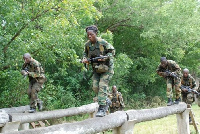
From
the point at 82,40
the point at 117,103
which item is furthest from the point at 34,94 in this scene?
the point at 82,40

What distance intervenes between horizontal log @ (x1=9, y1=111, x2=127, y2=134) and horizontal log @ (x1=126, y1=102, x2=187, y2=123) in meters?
0.35

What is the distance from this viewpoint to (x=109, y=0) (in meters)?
16.3

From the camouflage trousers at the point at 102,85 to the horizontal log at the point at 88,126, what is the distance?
38 cm

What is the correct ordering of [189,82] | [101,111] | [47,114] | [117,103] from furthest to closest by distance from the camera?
[117,103] → [189,82] → [47,114] → [101,111]

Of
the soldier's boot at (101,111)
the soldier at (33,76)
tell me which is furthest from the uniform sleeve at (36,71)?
the soldier's boot at (101,111)

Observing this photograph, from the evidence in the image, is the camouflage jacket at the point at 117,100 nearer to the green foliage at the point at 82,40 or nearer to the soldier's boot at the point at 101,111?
the green foliage at the point at 82,40

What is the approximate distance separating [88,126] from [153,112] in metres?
2.41

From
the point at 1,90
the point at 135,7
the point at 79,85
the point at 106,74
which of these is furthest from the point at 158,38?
the point at 106,74

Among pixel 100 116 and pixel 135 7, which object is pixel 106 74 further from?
pixel 135 7

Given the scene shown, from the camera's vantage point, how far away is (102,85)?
514cm

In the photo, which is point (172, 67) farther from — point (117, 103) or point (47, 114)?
point (117, 103)

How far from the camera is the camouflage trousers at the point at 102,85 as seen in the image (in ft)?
16.7

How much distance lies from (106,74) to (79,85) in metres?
10.5

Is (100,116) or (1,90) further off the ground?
(1,90)
